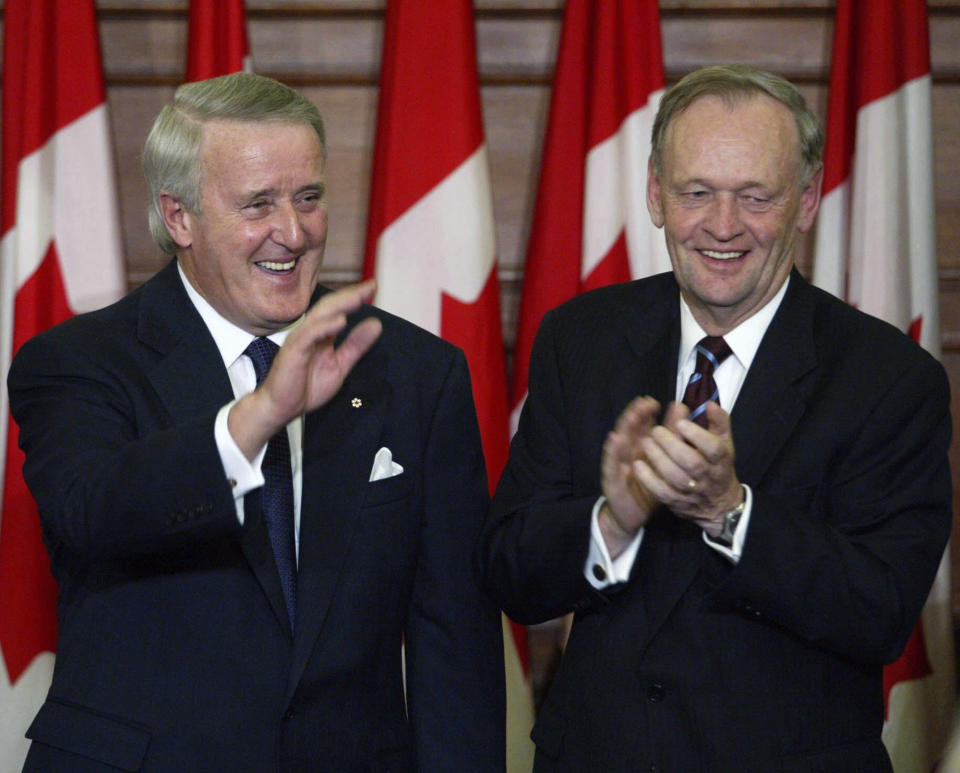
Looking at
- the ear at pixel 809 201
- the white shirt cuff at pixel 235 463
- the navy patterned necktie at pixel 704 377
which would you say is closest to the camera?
the white shirt cuff at pixel 235 463

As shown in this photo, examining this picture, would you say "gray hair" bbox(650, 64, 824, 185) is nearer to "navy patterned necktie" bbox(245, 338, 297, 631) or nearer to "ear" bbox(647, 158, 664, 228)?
"ear" bbox(647, 158, 664, 228)

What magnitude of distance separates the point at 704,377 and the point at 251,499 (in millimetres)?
770

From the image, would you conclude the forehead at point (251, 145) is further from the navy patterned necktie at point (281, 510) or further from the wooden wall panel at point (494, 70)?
the wooden wall panel at point (494, 70)

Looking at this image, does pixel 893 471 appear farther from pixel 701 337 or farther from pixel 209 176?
pixel 209 176

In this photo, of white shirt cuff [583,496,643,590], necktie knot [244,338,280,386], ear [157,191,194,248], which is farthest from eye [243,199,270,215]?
white shirt cuff [583,496,643,590]

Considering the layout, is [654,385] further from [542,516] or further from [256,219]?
[256,219]

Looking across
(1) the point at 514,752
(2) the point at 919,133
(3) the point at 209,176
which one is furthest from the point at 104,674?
(2) the point at 919,133

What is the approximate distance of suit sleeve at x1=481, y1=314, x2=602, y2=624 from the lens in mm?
1977

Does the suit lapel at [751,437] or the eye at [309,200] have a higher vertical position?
the eye at [309,200]

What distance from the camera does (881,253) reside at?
3180 mm

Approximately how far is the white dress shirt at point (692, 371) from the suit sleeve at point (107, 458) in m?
0.56

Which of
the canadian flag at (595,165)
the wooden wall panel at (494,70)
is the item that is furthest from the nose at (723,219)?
the wooden wall panel at (494,70)

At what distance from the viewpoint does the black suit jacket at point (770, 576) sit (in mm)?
1882

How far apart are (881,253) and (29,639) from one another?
232 cm
